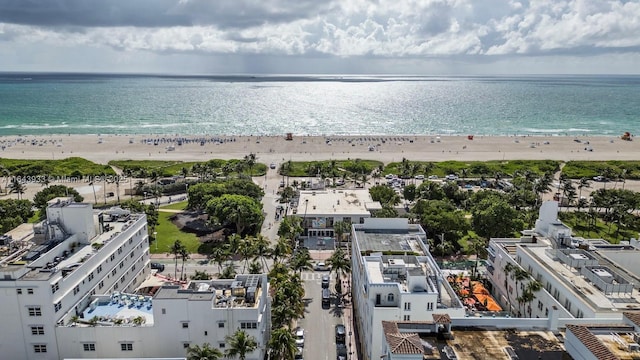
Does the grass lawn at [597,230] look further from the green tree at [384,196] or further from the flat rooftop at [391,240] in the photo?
the flat rooftop at [391,240]

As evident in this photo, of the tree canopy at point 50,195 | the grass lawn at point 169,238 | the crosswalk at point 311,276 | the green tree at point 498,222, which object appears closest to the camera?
the crosswalk at point 311,276

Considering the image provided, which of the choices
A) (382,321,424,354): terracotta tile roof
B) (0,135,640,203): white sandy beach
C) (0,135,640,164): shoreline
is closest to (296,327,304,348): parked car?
(382,321,424,354): terracotta tile roof

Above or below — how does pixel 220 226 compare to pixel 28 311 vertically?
below

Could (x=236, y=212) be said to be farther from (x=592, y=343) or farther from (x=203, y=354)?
(x=592, y=343)

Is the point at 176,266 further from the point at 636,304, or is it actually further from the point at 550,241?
the point at 636,304

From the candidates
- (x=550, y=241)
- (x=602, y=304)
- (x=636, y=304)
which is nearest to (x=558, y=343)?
(x=602, y=304)

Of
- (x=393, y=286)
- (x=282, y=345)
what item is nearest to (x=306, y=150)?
(x=393, y=286)

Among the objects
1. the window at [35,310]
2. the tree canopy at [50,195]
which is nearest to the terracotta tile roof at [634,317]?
the window at [35,310]
